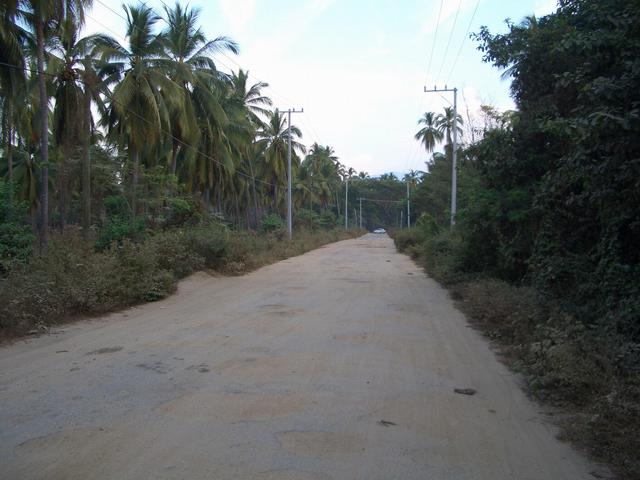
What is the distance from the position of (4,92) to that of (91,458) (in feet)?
60.9

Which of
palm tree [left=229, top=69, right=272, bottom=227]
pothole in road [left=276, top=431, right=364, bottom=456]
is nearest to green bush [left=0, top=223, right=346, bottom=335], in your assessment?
pothole in road [left=276, top=431, right=364, bottom=456]

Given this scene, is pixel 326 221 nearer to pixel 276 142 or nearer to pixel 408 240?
pixel 276 142

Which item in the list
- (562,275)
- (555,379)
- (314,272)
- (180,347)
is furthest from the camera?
(314,272)

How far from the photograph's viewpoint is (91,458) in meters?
3.97

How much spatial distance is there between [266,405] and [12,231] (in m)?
12.1

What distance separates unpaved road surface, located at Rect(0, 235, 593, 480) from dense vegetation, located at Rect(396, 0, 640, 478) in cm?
54

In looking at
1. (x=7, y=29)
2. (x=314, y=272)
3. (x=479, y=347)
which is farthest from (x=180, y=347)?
(x=7, y=29)

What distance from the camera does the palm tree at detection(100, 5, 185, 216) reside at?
73.9 feet

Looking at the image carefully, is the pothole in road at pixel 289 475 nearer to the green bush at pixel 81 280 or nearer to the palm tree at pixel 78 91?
the green bush at pixel 81 280

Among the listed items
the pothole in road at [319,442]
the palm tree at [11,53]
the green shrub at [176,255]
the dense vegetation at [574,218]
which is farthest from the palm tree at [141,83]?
the pothole in road at [319,442]

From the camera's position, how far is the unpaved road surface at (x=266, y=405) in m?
3.92

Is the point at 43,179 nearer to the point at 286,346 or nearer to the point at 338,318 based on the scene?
the point at 338,318

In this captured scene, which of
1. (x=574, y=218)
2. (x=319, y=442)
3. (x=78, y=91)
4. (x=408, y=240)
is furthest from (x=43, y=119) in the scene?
(x=408, y=240)

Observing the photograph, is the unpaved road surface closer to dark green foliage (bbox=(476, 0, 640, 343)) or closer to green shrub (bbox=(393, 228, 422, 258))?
dark green foliage (bbox=(476, 0, 640, 343))
